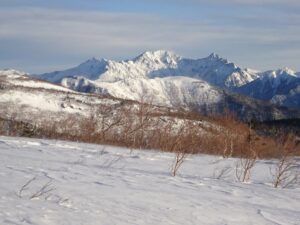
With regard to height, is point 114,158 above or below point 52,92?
below

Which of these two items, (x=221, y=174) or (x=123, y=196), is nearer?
(x=123, y=196)

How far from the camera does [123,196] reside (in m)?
7.41

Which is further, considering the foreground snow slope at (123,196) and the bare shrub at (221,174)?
the bare shrub at (221,174)

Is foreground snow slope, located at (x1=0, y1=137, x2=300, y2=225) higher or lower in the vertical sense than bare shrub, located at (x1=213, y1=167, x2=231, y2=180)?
lower

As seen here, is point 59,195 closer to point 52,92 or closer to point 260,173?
point 260,173

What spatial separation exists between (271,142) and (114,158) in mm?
12118

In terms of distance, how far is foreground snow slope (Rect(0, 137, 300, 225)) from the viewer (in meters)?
6.00

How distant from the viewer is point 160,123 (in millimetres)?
22594

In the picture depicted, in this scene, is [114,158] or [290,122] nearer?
[114,158]

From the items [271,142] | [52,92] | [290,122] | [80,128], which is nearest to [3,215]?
[80,128]

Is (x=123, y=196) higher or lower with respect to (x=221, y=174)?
lower

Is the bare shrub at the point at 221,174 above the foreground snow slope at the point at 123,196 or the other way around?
above

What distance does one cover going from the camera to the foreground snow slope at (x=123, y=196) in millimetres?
6004

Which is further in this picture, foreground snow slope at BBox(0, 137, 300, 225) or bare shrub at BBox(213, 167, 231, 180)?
bare shrub at BBox(213, 167, 231, 180)
